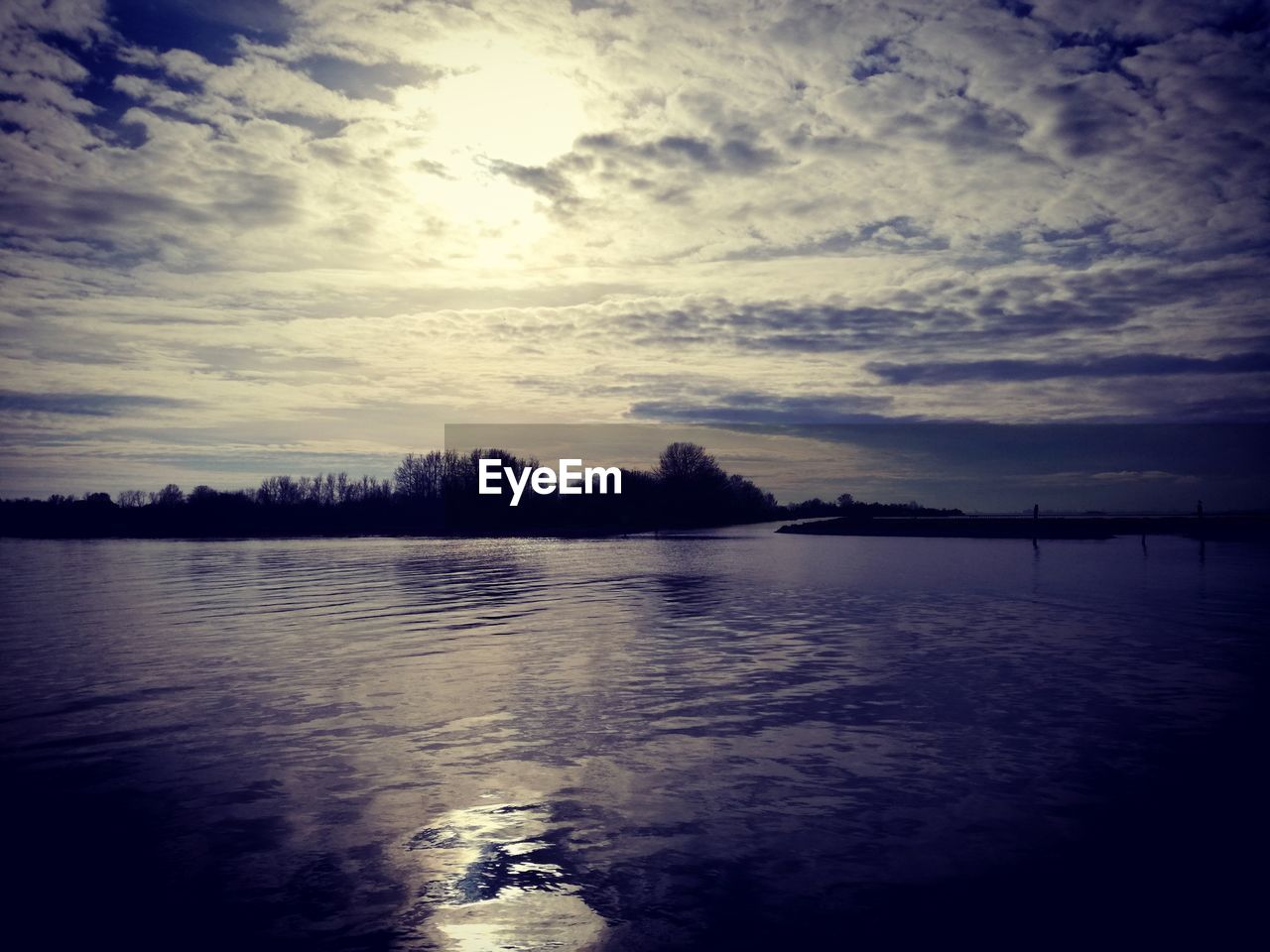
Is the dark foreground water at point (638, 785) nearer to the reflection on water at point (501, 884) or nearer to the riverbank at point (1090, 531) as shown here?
the reflection on water at point (501, 884)

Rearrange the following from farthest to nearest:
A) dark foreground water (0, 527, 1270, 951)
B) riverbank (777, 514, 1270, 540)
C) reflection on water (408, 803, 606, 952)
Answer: riverbank (777, 514, 1270, 540)
dark foreground water (0, 527, 1270, 951)
reflection on water (408, 803, 606, 952)

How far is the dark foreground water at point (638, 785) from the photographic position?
255 inches

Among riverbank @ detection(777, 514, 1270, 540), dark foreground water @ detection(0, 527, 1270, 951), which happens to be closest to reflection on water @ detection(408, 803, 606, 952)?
dark foreground water @ detection(0, 527, 1270, 951)

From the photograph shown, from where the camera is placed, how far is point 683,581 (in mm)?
37344

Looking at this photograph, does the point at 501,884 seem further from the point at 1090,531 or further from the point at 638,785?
the point at 1090,531

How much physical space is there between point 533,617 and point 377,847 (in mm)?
16552

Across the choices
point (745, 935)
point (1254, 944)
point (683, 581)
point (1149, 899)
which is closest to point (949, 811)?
point (1149, 899)

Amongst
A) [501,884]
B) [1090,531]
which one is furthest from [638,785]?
[1090,531]

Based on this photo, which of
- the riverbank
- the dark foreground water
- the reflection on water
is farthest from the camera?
the riverbank

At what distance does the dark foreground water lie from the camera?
21.2 feet

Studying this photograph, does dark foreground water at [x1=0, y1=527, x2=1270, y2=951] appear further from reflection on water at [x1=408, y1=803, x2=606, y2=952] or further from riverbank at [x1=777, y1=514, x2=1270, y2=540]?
riverbank at [x1=777, y1=514, x2=1270, y2=540]

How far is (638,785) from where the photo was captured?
955cm

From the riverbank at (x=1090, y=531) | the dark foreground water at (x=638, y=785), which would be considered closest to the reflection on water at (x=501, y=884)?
the dark foreground water at (x=638, y=785)

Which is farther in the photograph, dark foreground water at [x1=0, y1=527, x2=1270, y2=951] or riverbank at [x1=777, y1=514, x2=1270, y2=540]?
riverbank at [x1=777, y1=514, x2=1270, y2=540]
